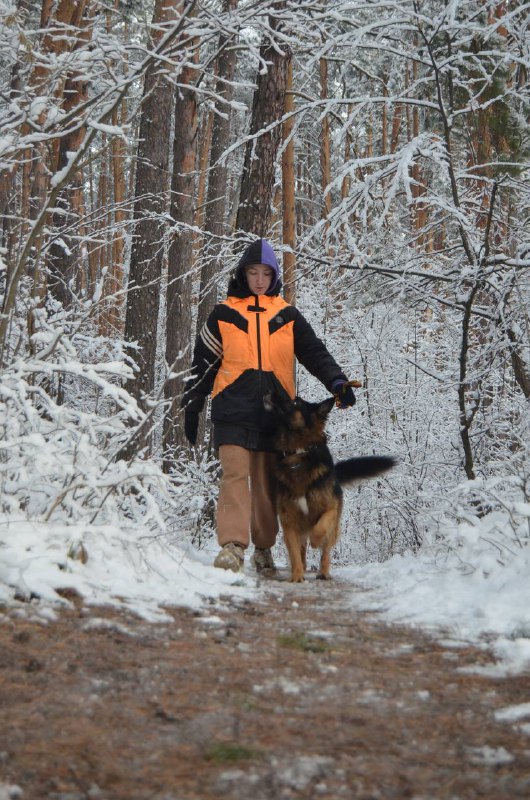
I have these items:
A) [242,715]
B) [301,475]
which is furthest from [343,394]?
[242,715]

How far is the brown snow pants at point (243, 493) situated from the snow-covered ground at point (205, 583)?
0.90 m

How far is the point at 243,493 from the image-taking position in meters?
5.53

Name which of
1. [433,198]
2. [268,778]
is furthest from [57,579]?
[433,198]

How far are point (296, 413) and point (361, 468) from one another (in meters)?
1.02

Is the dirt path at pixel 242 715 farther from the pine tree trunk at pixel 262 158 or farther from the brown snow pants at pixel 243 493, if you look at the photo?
the pine tree trunk at pixel 262 158

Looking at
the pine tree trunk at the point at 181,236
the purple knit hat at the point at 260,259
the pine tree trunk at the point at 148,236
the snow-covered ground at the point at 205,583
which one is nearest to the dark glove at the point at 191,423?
the purple knit hat at the point at 260,259

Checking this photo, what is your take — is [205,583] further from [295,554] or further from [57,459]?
[295,554]

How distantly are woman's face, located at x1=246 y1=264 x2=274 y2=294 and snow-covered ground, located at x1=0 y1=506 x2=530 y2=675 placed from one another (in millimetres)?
2117

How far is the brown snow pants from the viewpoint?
545 cm

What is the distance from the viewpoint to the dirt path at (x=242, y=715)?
165 cm

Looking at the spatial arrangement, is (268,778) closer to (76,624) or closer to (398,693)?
(398,693)

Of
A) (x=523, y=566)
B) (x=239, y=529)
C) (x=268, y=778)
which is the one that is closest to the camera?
(x=268, y=778)

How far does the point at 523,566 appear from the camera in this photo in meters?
3.62

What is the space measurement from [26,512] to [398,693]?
209 centimetres
